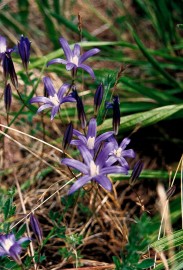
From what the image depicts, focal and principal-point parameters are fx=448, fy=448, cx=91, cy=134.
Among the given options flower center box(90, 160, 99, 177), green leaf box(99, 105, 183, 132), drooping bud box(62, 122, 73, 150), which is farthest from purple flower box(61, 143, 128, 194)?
green leaf box(99, 105, 183, 132)

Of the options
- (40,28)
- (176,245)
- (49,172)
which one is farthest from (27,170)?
(40,28)

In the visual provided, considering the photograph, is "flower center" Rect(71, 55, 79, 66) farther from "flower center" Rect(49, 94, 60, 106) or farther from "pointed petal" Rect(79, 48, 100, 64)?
"flower center" Rect(49, 94, 60, 106)

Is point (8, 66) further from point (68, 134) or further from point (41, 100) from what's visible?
point (68, 134)

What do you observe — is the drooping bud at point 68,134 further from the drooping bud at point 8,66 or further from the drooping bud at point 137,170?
the drooping bud at point 8,66

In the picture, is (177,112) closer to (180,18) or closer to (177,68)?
(177,68)

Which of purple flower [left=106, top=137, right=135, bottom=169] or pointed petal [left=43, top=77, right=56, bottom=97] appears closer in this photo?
purple flower [left=106, top=137, right=135, bottom=169]

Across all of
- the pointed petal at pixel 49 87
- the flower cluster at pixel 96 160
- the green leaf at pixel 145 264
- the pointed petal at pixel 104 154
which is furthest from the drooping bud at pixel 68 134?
the green leaf at pixel 145 264

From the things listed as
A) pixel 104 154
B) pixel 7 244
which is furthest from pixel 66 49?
pixel 7 244
